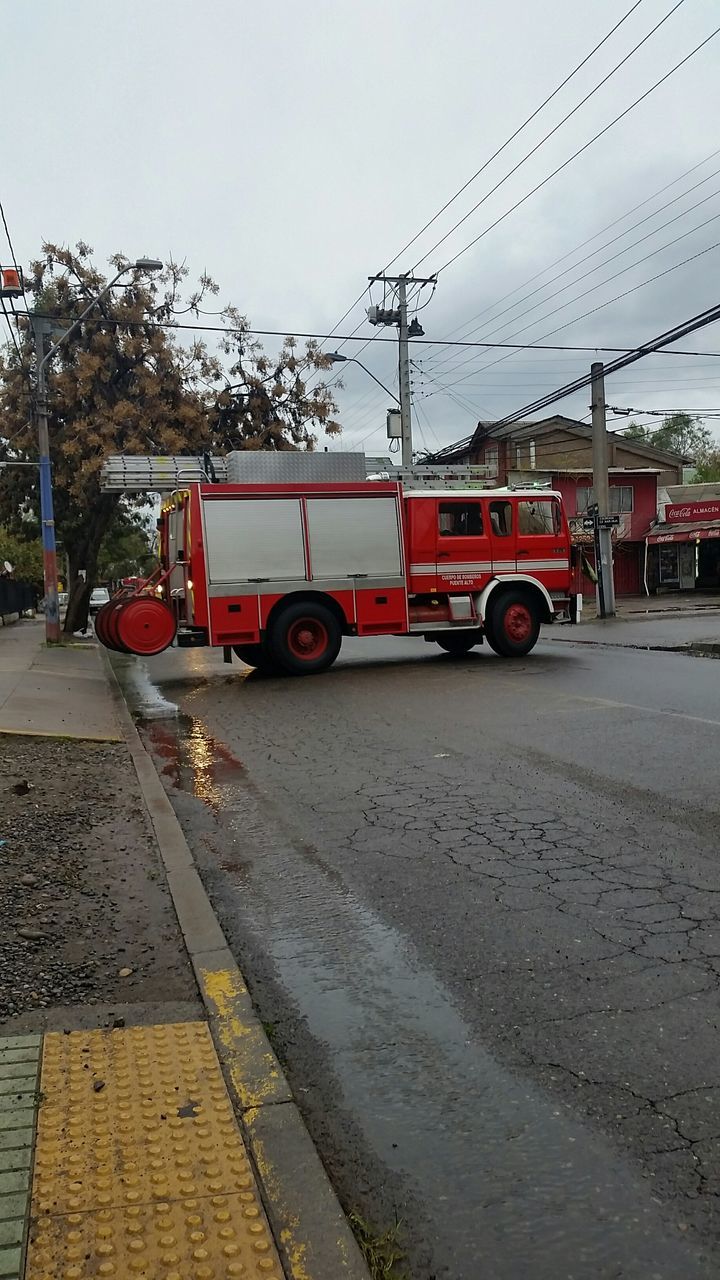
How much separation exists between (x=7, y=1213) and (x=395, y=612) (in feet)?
43.2

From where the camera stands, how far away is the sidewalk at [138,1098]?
219 cm

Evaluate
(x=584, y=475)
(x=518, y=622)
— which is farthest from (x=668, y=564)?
(x=518, y=622)

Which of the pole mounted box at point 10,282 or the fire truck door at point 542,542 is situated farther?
the pole mounted box at point 10,282

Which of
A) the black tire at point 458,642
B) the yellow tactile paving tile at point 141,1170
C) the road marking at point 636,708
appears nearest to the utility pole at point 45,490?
the black tire at point 458,642

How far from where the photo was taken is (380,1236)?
7.55 feet

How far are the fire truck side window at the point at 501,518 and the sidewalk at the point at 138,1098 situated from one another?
1122 centimetres

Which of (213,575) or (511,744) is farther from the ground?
(213,575)

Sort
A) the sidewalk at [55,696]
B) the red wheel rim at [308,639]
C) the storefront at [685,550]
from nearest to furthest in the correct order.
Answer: the sidewalk at [55,696], the red wheel rim at [308,639], the storefront at [685,550]

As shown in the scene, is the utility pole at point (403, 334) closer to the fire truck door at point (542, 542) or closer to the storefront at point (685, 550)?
the fire truck door at point (542, 542)

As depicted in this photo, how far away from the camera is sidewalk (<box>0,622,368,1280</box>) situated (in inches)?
86.1

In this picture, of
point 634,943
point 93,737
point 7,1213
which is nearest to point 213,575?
point 93,737

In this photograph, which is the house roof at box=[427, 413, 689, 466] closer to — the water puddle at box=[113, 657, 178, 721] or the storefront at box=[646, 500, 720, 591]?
the storefront at box=[646, 500, 720, 591]

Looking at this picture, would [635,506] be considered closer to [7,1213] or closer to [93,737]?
[93,737]

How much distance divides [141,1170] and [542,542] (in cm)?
1445
